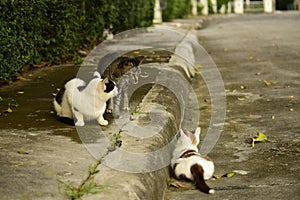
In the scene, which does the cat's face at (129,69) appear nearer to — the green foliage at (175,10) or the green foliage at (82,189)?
the green foliage at (82,189)

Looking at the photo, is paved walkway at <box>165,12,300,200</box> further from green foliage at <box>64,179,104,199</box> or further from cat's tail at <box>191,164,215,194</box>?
green foliage at <box>64,179,104,199</box>

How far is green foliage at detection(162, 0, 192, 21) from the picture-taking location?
23.9 metres

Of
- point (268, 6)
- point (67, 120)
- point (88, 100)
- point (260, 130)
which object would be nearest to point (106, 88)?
point (88, 100)

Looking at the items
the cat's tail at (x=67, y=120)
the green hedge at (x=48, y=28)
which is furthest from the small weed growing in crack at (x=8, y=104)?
the green hedge at (x=48, y=28)

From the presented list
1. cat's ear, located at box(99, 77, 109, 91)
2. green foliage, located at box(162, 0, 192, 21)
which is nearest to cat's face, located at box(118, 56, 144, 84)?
cat's ear, located at box(99, 77, 109, 91)

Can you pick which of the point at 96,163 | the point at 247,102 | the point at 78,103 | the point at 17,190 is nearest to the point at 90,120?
the point at 78,103

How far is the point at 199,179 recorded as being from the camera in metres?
4.03

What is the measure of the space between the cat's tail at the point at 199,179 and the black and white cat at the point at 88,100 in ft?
2.99

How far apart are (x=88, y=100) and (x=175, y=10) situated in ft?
71.5

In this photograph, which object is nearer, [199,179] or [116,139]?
[199,179]

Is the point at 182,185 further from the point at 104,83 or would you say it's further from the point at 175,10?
the point at 175,10

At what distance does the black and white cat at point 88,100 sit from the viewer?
459cm

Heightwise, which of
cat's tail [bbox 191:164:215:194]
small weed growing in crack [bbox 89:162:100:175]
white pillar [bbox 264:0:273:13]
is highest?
small weed growing in crack [bbox 89:162:100:175]

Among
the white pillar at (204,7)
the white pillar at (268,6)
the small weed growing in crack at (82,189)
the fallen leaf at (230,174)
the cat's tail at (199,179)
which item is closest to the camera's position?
the small weed growing in crack at (82,189)
